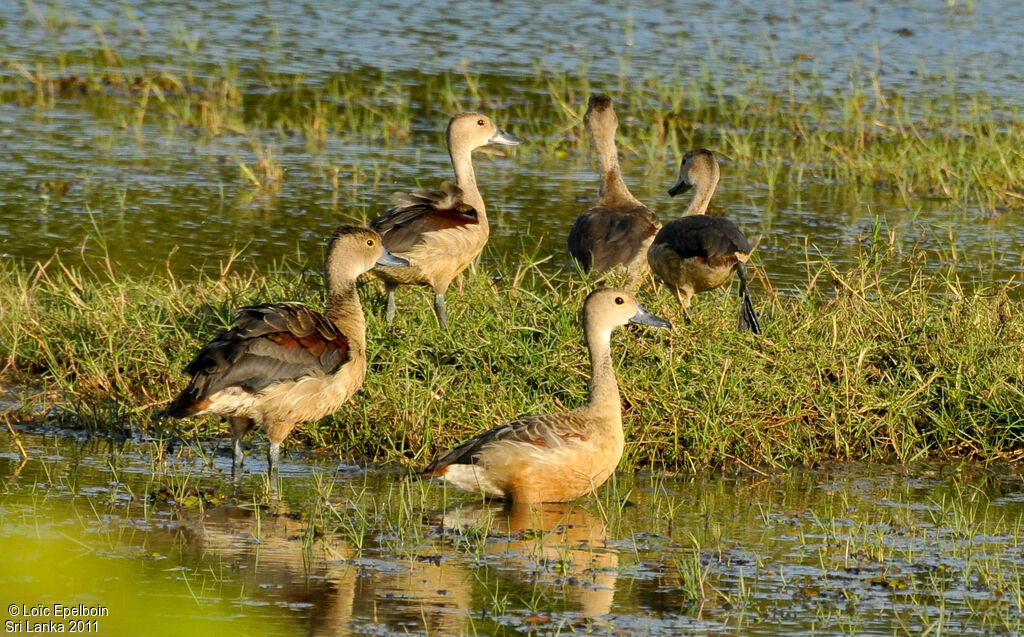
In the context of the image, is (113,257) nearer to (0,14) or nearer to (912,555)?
(912,555)

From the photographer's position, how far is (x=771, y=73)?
18.4m

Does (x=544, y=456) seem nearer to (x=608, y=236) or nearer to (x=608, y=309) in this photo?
(x=608, y=309)

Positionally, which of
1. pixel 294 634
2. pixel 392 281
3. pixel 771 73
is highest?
pixel 771 73

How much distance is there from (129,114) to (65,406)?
790cm

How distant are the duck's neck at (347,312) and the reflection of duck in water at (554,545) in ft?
3.64

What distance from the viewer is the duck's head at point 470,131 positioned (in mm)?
11297

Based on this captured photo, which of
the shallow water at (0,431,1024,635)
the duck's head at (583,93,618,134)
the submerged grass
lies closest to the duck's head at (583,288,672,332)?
the shallow water at (0,431,1024,635)

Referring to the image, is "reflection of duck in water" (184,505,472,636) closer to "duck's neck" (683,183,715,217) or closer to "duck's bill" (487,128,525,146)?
"duck's bill" (487,128,525,146)

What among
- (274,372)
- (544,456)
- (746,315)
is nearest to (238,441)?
(274,372)

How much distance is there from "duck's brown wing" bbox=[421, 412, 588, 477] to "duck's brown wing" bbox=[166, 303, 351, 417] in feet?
2.59

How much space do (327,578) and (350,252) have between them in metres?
2.69

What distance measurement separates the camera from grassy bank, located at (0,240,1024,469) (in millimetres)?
8234

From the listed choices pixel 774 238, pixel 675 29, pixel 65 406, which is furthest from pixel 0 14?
pixel 65 406

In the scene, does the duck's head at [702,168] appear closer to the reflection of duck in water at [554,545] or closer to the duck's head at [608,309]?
the duck's head at [608,309]
